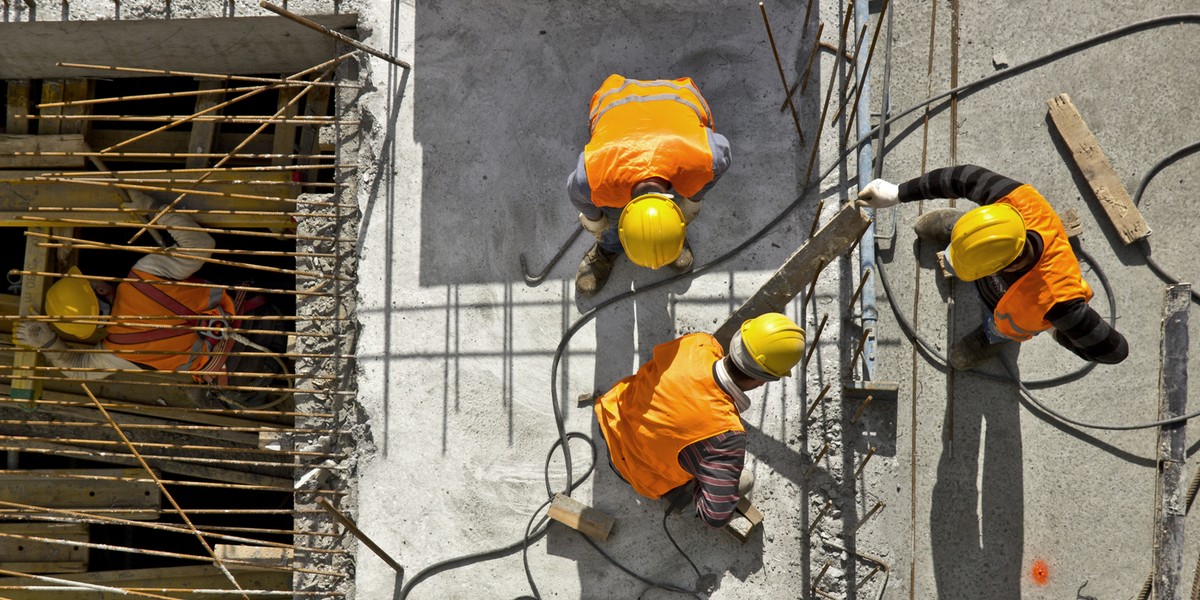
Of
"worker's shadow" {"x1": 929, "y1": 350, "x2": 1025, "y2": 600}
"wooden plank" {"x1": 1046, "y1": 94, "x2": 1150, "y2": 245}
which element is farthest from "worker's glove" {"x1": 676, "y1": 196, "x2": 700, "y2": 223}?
"wooden plank" {"x1": 1046, "y1": 94, "x2": 1150, "y2": 245}

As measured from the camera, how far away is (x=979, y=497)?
18.2 feet

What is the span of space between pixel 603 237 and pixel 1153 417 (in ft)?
13.4

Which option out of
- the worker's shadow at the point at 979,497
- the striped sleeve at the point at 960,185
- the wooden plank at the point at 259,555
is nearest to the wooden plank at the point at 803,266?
the striped sleeve at the point at 960,185

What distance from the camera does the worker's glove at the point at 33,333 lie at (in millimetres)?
5965

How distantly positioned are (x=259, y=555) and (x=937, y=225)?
16.9 feet

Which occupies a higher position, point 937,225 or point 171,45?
point 171,45

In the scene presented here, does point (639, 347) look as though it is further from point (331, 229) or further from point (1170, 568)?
point (1170, 568)

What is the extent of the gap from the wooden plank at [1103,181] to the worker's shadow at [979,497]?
1.20 metres

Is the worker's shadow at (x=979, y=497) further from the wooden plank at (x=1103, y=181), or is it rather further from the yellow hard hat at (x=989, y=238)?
the yellow hard hat at (x=989, y=238)

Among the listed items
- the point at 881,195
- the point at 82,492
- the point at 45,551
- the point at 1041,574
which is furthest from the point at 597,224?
the point at 45,551

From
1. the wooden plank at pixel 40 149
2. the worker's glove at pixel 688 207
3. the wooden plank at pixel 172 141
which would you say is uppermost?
the wooden plank at pixel 172 141

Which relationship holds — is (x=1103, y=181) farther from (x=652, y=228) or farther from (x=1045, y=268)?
(x=652, y=228)

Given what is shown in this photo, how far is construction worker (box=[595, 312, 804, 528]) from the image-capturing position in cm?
400

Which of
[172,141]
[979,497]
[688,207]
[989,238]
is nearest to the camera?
[989,238]
